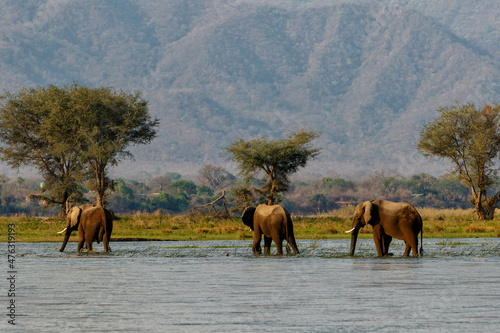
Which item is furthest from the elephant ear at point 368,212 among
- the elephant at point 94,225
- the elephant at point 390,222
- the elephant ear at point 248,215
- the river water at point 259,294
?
the elephant at point 94,225

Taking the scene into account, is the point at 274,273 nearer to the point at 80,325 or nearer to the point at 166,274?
the point at 166,274

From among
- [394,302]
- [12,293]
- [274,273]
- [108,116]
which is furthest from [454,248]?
[108,116]

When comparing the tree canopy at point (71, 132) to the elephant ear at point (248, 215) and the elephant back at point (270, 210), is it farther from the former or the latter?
the elephant back at point (270, 210)

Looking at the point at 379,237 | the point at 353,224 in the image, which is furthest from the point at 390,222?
the point at 353,224

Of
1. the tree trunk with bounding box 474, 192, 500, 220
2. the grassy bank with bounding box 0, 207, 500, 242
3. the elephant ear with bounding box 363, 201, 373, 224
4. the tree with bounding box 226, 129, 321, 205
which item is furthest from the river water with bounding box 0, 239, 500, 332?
the tree trunk with bounding box 474, 192, 500, 220

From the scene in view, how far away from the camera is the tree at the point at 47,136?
199 ft

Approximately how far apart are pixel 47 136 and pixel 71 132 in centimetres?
179

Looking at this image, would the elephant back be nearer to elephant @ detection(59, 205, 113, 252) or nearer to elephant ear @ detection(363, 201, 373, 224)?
elephant ear @ detection(363, 201, 373, 224)

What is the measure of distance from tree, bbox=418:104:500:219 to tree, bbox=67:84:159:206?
2279 centimetres

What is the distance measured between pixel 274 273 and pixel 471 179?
157ft

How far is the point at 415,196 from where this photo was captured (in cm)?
14675

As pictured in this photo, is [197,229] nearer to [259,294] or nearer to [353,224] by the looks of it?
[353,224]

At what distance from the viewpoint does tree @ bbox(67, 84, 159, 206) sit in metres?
59.2

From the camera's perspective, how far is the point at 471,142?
2520 inches
